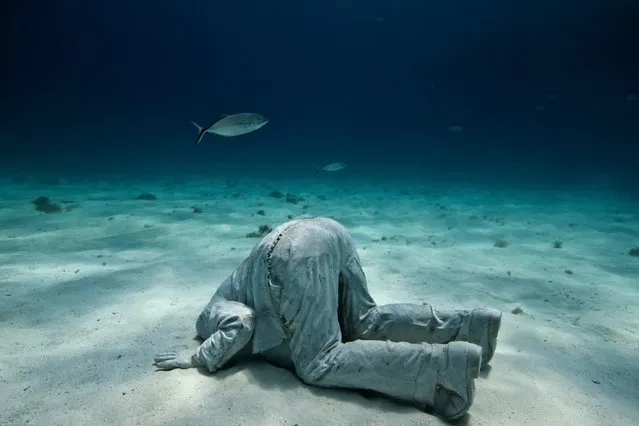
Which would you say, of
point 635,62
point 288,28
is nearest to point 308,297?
point 635,62

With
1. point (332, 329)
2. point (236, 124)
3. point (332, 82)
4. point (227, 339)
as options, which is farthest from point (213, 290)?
A: point (332, 82)

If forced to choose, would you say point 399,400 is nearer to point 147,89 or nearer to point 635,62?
point 635,62

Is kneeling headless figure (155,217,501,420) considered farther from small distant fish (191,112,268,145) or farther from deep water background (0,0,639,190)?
deep water background (0,0,639,190)

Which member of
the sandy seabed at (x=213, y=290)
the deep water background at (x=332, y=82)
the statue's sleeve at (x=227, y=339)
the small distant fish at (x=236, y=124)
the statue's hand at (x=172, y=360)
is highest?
the deep water background at (x=332, y=82)

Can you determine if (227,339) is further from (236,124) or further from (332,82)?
(332,82)

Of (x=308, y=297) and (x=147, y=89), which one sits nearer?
(x=308, y=297)

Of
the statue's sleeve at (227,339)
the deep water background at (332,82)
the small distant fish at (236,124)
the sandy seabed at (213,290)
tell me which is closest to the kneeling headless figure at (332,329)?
the statue's sleeve at (227,339)

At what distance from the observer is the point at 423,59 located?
108 m

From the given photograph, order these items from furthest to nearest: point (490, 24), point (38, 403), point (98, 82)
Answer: point (98, 82), point (490, 24), point (38, 403)

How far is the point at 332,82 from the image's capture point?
134m

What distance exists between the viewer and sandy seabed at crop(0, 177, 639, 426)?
109 inches

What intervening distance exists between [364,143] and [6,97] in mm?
96837

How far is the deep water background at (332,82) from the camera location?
52375 mm

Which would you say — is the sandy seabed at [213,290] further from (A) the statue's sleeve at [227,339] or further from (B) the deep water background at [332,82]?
(B) the deep water background at [332,82]
